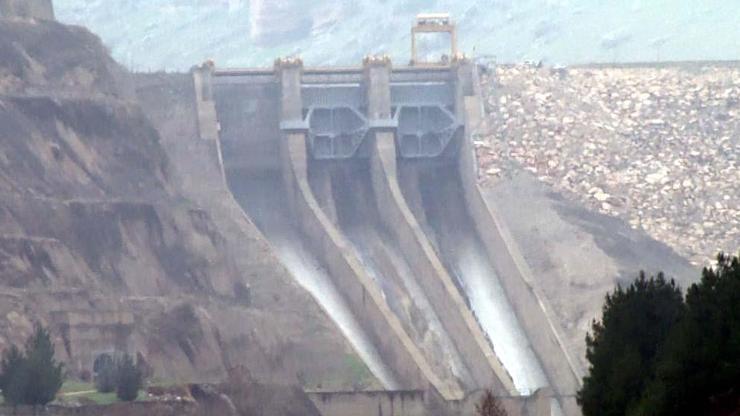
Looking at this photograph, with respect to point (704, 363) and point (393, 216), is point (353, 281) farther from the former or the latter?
point (704, 363)

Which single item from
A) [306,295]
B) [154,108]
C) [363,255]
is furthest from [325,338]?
[154,108]

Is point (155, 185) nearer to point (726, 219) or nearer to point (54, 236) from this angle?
point (54, 236)

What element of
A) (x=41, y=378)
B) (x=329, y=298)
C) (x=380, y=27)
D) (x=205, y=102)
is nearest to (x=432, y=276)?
(x=329, y=298)

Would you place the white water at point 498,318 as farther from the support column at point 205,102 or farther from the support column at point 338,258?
the support column at point 205,102

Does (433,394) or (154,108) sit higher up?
(154,108)

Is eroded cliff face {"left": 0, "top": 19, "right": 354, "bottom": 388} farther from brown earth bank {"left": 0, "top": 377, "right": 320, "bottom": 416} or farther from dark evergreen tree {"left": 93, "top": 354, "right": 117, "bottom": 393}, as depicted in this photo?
dark evergreen tree {"left": 93, "top": 354, "right": 117, "bottom": 393}

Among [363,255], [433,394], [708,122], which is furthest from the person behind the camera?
[708,122]
